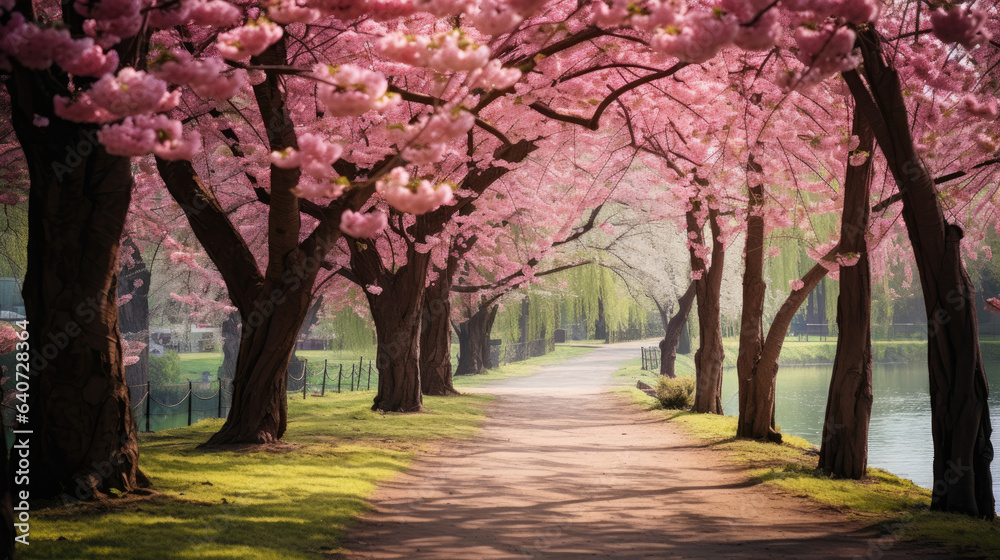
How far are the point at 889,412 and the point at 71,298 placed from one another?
1890 centimetres

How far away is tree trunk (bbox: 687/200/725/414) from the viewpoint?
1426cm

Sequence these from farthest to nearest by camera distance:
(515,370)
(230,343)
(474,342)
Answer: (515,370)
(474,342)
(230,343)

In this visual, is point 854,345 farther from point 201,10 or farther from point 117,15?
point 117,15

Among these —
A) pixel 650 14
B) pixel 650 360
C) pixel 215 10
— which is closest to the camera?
pixel 650 14

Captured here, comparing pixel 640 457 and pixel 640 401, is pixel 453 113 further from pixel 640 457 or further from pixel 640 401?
pixel 640 401

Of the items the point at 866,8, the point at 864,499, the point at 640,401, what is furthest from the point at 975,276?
the point at 866,8

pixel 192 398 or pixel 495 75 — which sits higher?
pixel 495 75

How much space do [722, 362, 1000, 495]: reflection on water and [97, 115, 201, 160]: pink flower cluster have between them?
11.0 metres

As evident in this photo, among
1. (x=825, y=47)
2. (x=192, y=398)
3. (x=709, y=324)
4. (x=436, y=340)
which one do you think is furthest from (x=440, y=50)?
(x=192, y=398)

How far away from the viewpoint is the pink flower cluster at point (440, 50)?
12.5 feet

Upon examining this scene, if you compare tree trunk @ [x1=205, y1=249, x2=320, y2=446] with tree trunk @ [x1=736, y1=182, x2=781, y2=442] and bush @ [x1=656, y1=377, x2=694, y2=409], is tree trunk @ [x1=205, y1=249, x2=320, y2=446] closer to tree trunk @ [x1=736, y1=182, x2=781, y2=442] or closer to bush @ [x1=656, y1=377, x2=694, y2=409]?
tree trunk @ [x1=736, y1=182, x2=781, y2=442]

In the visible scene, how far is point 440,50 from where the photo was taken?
3.84m

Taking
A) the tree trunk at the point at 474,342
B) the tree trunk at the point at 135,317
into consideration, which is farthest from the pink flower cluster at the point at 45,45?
the tree trunk at the point at 474,342

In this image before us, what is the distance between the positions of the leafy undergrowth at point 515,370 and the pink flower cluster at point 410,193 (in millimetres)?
19104
